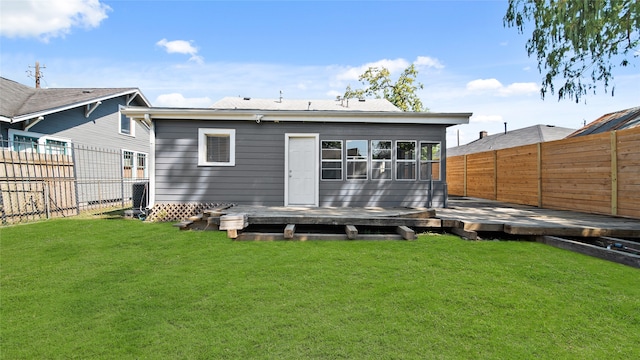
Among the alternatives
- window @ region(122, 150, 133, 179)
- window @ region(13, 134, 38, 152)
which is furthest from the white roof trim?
window @ region(122, 150, 133, 179)

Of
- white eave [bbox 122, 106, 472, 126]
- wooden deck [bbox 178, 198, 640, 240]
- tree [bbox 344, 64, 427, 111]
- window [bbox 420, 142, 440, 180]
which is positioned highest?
tree [bbox 344, 64, 427, 111]

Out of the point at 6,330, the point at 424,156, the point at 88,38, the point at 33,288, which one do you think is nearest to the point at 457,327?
the point at 6,330

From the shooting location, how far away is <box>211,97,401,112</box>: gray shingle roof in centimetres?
1309

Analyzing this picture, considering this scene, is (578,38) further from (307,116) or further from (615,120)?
(307,116)

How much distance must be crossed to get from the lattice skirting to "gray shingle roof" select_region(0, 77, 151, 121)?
5.57 meters

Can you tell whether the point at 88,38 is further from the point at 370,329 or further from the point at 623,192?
the point at 623,192

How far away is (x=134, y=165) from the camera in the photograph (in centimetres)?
1420

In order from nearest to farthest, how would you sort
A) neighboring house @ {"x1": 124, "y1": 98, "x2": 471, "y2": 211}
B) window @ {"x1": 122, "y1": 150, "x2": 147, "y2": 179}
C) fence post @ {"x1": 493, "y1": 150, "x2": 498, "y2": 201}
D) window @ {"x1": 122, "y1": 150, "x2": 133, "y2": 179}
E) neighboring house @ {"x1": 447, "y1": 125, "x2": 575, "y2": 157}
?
neighboring house @ {"x1": 124, "y1": 98, "x2": 471, "y2": 211} < fence post @ {"x1": 493, "y1": 150, "x2": 498, "y2": 201} < window @ {"x1": 122, "y1": 150, "x2": 133, "y2": 179} < window @ {"x1": 122, "y1": 150, "x2": 147, "y2": 179} < neighboring house @ {"x1": 447, "y1": 125, "x2": 575, "y2": 157}

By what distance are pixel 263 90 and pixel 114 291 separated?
14372mm

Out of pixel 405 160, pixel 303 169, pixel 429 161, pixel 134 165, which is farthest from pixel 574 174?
pixel 134 165

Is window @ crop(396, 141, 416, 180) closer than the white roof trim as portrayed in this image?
No

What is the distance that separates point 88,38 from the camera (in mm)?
12328

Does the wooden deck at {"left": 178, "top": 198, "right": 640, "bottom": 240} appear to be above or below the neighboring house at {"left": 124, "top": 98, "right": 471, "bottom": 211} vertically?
below

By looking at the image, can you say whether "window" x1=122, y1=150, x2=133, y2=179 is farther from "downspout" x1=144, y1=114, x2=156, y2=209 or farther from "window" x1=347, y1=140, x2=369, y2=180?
"window" x1=347, y1=140, x2=369, y2=180
